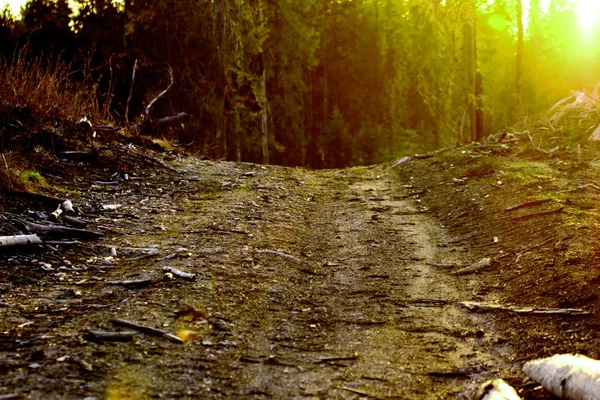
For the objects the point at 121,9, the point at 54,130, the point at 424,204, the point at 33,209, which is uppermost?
the point at 121,9

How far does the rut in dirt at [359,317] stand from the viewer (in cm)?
375

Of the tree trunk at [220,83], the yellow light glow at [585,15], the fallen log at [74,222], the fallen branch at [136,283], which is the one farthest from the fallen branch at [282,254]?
the yellow light glow at [585,15]

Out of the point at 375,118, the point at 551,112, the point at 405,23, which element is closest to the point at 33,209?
the point at 551,112

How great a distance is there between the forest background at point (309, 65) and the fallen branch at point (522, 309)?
8.98 meters

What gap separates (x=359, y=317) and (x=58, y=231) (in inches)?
152

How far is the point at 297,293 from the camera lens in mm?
5555

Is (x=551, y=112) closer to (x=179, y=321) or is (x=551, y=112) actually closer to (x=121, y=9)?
(x=179, y=321)

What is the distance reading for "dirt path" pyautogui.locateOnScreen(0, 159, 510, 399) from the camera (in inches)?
140

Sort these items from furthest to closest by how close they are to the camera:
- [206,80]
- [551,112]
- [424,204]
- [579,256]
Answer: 1. [206,80]
2. [551,112]
3. [424,204]
4. [579,256]

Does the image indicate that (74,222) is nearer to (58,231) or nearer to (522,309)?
(58,231)

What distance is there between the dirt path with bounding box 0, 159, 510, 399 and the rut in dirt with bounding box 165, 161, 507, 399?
0.6 inches

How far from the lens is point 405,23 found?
54000mm

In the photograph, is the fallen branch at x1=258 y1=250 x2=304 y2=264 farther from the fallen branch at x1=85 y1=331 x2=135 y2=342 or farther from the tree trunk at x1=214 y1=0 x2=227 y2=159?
the tree trunk at x1=214 y1=0 x2=227 y2=159

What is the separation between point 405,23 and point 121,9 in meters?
33.4
